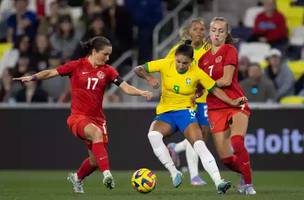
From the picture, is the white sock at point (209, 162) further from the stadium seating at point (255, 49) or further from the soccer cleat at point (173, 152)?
the stadium seating at point (255, 49)

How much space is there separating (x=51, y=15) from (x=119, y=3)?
A: 155cm

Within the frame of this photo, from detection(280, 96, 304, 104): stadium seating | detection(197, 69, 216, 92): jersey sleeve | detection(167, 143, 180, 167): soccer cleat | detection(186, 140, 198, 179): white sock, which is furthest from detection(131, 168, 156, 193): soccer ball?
detection(280, 96, 304, 104): stadium seating

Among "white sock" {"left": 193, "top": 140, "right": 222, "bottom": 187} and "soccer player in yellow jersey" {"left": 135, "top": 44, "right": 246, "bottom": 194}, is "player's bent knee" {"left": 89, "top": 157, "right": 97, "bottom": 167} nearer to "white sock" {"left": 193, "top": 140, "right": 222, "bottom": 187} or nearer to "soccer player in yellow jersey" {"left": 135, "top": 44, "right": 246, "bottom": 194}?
"soccer player in yellow jersey" {"left": 135, "top": 44, "right": 246, "bottom": 194}

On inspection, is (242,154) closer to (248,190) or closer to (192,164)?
(248,190)

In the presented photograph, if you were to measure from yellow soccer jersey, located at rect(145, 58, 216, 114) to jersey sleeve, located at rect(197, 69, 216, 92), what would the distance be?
142mm

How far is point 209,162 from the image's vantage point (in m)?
14.0

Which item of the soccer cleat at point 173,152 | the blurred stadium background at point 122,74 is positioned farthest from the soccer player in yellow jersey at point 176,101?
the blurred stadium background at point 122,74

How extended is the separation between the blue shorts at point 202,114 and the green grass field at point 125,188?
3.09 feet

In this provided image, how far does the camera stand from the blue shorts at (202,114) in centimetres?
1611

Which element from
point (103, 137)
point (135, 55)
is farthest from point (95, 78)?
point (135, 55)

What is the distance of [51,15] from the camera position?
966 inches

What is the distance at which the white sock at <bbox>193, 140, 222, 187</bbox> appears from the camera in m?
13.7

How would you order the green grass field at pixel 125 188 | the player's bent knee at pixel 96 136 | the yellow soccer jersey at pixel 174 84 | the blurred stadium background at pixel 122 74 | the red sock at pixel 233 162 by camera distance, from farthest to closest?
the blurred stadium background at pixel 122 74 → the yellow soccer jersey at pixel 174 84 → the red sock at pixel 233 162 → the player's bent knee at pixel 96 136 → the green grass field at pixel 125 188

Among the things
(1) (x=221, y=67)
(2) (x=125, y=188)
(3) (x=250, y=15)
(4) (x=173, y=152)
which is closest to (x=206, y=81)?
(1) (x=221, y=67)
